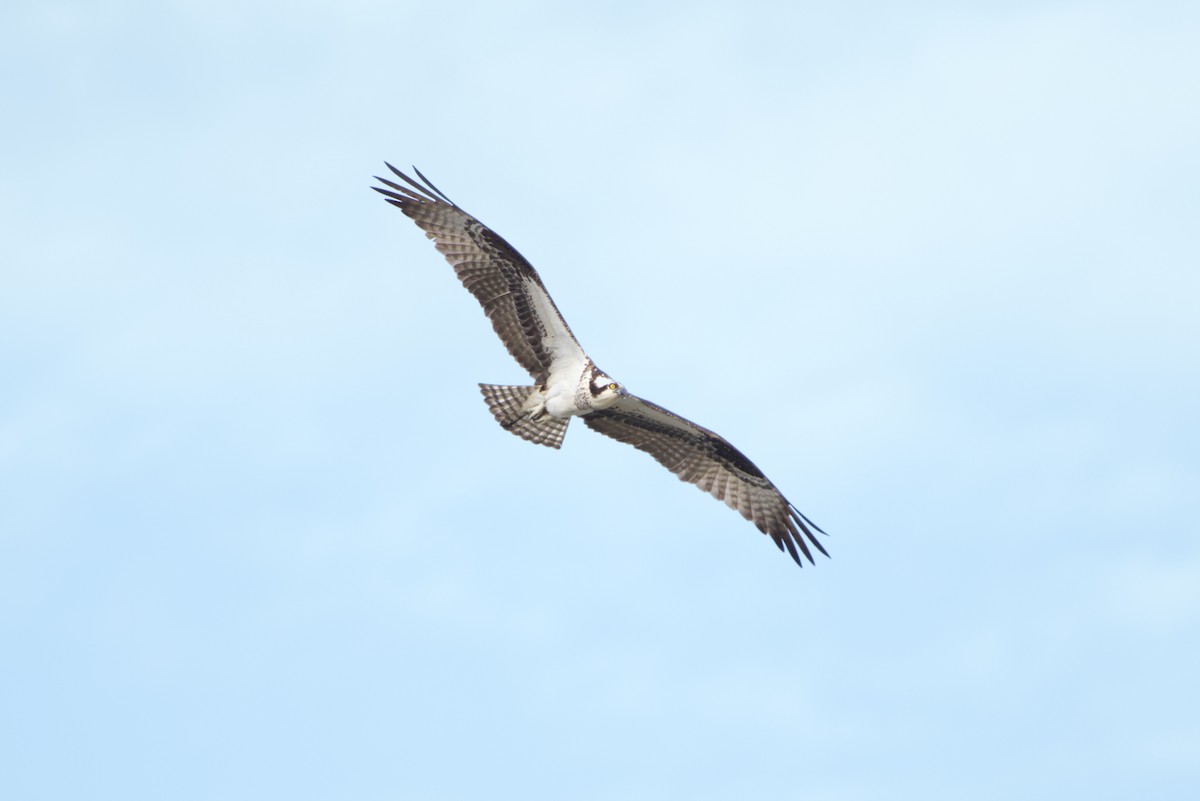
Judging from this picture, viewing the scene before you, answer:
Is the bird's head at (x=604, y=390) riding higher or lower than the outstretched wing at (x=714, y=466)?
A: lower

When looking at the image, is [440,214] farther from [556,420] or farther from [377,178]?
[556,420]

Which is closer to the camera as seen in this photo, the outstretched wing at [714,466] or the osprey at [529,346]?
the osprey at [529,346]

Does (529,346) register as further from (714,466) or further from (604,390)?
(714,466)

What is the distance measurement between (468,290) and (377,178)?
1578 mm

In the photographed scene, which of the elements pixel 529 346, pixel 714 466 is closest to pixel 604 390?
pixel 529 346

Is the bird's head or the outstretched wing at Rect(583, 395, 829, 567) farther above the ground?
the outstretched wing at Rect(583, 395, 829, 567)

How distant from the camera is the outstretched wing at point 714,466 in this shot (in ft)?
60.6

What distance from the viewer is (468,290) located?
17234 millimetres

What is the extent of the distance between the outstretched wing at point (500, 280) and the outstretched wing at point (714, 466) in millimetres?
1184

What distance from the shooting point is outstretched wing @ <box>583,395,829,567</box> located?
1847cm

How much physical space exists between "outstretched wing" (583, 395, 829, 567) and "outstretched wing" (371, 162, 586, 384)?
118cm

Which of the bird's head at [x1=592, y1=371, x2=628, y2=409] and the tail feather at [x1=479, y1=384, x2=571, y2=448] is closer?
the bird's head at [x1=592, y1=371, x2=628, y2=409]

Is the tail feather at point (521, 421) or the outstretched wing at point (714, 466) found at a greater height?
the outstretched wing at point (714, 466)

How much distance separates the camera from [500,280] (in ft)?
56.6
